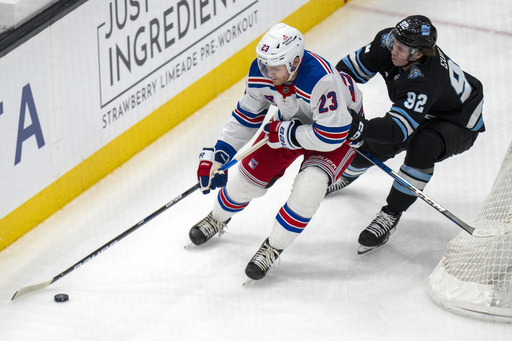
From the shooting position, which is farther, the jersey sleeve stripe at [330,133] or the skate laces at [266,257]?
the skate laces at [266,257]

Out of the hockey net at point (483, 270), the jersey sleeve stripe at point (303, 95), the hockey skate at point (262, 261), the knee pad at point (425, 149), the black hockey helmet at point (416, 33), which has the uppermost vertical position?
the black hockey helmet at point (416, 33)

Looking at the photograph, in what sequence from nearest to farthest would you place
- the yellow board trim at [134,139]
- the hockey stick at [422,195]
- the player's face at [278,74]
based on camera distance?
the player's face at [278,74], the hockey stick at [422,195], the yellow board trim at [134,139]

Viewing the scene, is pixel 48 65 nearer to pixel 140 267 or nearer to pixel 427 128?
pixel 140 267

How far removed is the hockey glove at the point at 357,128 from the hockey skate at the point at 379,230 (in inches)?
20.1

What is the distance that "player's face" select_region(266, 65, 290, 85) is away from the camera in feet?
13.3

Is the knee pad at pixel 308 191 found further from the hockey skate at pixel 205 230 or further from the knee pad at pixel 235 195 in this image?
the hockey skate at pixel 205 230

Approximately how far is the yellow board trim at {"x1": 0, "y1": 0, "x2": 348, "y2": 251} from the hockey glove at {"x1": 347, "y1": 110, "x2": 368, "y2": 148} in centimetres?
170

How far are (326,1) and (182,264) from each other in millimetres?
2896

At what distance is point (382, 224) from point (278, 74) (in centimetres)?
94

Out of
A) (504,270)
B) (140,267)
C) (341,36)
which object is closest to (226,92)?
(341,36)

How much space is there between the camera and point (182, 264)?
4.56 metres

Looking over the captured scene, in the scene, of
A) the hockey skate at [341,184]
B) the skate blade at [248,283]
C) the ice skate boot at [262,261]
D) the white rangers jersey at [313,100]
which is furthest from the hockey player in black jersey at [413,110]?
the skate blade at [248,283]

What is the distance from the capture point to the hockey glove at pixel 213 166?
4.30 metres

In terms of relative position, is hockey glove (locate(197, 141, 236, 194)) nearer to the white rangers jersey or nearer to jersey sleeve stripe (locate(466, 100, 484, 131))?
the white rangers jersey
